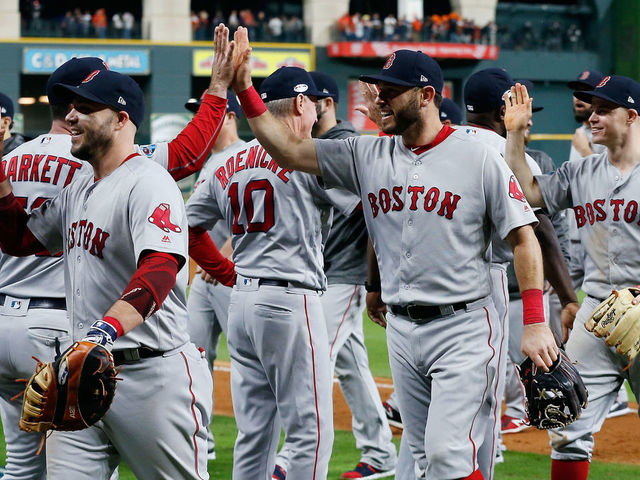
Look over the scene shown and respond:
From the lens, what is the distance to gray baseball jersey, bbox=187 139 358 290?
4742 mm

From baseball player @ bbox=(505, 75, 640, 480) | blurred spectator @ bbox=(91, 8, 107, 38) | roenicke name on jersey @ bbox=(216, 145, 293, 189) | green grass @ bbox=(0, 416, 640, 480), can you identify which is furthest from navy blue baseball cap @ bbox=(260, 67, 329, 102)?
blurred spectator @ bbox=(91, 8, 107, 38)

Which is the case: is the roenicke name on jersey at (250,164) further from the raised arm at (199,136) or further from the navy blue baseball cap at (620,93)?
the navy blue baseball cap at (620,93)

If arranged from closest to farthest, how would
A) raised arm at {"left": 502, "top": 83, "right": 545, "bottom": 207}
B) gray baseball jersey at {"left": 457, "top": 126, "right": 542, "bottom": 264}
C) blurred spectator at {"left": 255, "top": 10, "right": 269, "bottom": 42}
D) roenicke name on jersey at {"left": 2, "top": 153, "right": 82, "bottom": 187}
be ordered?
roenicke name on jersey at {"left": 2, "top": 153, "right": 82, "bottom": 187}, raised arm at {"left": 502, "top": 83, "right": 545, "bottom": 207}, gray baseball jersey at {"left": 457, "top": 126, "right": 542, "bottom": 264}, blurred spectator at {"left": 255, "top": 10, "right": 269, "bottom": 42}

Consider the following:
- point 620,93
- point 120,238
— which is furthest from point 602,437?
point 120,238

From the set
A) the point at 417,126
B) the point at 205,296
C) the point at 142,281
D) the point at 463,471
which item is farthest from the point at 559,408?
the point at 205,296

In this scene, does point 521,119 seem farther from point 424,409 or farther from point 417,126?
point 424,409

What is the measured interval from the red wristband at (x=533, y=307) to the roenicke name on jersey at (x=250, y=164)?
1364 mm

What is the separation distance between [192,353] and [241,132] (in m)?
31.0

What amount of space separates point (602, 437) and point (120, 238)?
4751 mm

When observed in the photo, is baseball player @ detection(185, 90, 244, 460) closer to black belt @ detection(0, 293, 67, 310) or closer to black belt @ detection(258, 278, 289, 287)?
black belt @ detection(258, 278, 289, 287)

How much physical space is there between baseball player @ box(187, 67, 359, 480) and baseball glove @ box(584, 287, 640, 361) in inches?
49.7

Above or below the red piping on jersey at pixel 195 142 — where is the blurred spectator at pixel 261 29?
above

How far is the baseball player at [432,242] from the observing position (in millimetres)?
3941

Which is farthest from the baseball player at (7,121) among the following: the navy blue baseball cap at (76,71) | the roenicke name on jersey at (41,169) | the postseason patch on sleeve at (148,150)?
the navy blue baseball cap at (76,71)
